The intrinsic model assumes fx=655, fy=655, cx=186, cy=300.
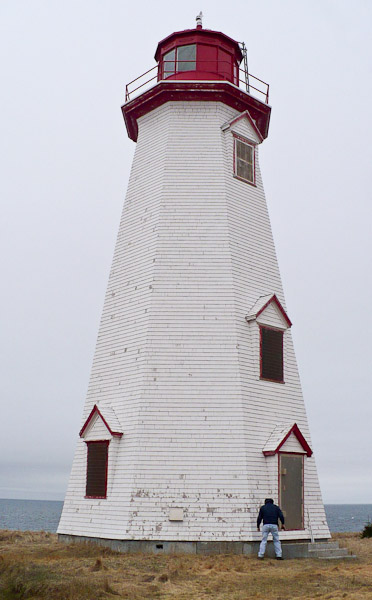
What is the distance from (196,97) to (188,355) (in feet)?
24.8

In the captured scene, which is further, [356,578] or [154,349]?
[154,349]

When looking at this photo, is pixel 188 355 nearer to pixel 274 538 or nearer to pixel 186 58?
pixel 274 538

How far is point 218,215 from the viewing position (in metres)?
17.3

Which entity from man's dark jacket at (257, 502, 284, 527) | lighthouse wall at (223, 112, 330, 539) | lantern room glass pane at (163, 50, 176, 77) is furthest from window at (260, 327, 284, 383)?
lantern room glass pane at (163, 50, 176, 77)

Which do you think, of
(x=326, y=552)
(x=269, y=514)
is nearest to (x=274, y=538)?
(x=269, y=514)

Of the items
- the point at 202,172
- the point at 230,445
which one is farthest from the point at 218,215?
the point at 230,445

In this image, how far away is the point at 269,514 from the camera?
45.7 ft

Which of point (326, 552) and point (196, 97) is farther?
point (196, 97)

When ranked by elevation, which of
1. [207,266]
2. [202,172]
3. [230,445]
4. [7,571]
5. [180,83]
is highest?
[180,83]

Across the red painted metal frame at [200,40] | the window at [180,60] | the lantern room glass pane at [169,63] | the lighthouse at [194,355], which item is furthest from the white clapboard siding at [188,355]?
the red painted metal frame at [200,40]

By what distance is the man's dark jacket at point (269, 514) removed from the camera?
13914mm

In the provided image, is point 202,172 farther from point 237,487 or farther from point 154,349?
point 237,487

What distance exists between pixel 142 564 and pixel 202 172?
33.1 ft

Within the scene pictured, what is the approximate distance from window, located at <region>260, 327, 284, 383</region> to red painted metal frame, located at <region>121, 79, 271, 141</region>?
6.75 metres
